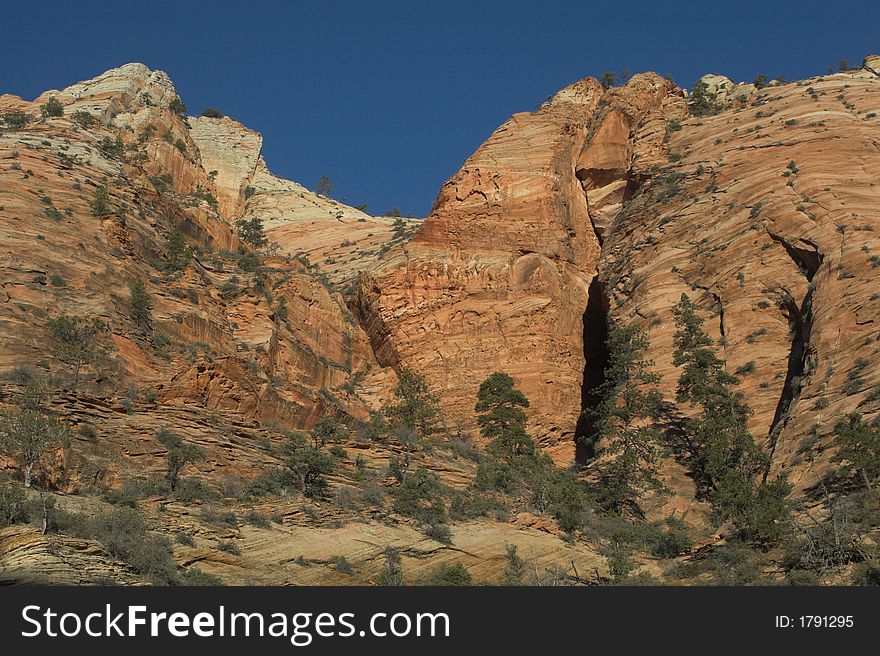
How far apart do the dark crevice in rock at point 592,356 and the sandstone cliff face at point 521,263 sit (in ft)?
1.62

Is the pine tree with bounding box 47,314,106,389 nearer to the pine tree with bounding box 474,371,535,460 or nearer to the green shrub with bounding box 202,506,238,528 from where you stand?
the green shrub with bounding box 202,506,238,528

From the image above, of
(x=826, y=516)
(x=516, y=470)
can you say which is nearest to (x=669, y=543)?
(x=826, y=516)

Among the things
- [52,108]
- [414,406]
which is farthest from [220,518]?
[52,108]

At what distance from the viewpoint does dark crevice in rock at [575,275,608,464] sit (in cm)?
5997

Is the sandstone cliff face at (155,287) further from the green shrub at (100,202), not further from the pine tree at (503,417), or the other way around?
the pine tree at (503,417)

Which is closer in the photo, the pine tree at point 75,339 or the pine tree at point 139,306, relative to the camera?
the pine tree at point 75,339

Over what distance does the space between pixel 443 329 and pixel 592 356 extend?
8.92 m

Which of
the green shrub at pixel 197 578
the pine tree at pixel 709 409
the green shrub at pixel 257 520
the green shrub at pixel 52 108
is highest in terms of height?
the green shrub at pixel 52 108

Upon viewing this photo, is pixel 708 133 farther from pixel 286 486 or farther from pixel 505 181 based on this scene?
pixel 286 486

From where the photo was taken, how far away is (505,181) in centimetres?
7012

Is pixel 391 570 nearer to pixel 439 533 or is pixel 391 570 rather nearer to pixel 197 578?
pixel 439 533

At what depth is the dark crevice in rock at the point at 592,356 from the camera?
5997cm

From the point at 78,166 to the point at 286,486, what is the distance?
30.9 m

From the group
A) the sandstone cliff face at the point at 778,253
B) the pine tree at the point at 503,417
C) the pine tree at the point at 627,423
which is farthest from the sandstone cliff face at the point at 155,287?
the sandstone cliff face at the point at 778,253
